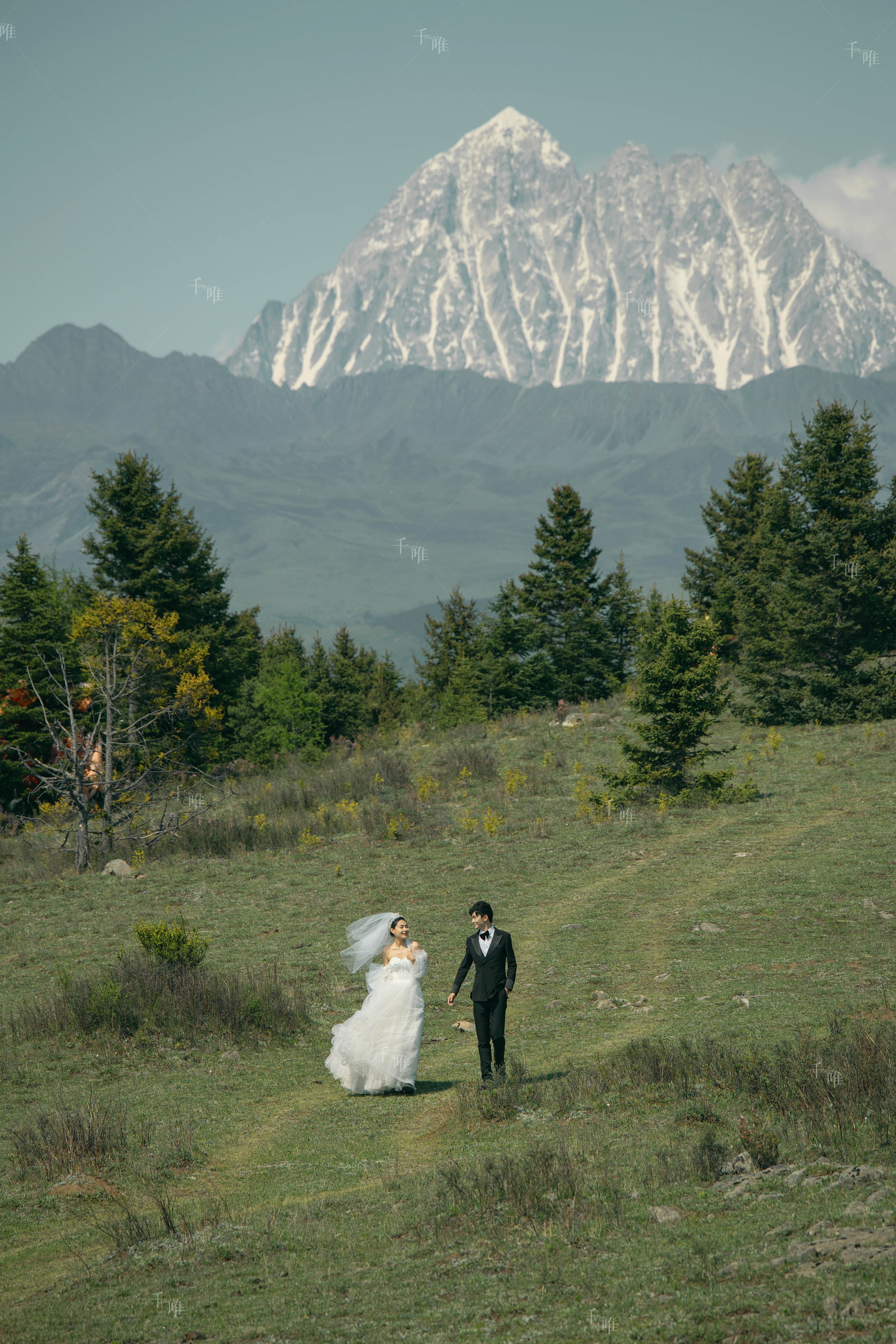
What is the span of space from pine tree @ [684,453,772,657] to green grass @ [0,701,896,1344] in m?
29.1

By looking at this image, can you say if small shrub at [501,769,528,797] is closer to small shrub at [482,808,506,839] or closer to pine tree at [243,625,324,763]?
small shrub at [482,808,506,839]

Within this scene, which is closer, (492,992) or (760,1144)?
(760,1144)

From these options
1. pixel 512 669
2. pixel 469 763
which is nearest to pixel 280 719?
pixel 512 669

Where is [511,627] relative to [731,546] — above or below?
below

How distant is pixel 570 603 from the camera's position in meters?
51.2

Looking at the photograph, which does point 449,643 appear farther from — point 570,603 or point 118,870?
point 118,870

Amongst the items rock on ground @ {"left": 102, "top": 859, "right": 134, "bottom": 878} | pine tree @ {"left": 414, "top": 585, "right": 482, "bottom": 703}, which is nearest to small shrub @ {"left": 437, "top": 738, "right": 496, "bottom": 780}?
rock on ground @ {"left": 102, "top": 859, "right": 134, "bottom": 878}

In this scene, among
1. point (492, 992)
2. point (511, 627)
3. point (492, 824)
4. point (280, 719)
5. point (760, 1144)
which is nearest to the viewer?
point (760, 1144)

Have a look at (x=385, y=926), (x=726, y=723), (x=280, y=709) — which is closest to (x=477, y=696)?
(x=280, y=709)

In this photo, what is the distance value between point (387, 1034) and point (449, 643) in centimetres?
5417

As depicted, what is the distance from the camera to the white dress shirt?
10.5 m

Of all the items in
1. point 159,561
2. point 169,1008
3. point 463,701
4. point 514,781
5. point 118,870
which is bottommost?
point 169,1008

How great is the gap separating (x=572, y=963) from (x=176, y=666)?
3039 centimetres

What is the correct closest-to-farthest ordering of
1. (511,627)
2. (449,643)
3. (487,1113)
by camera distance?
(487,1113) → (511,627) → (449,643)
